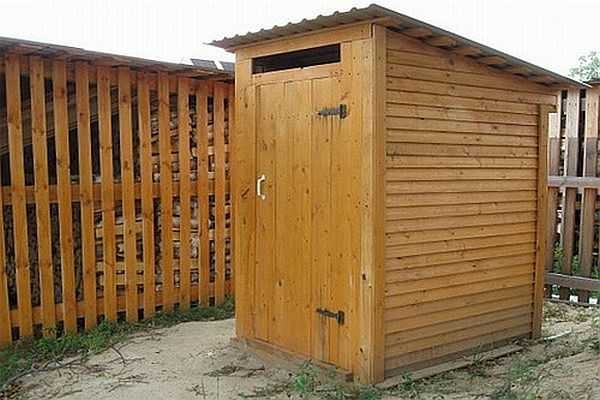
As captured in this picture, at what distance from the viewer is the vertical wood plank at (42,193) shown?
5.15 m

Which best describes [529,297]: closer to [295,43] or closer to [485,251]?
[485,251]

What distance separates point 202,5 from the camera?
13727 mm

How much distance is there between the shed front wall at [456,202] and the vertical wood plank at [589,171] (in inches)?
55.3

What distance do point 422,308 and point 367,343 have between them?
0.55 metres

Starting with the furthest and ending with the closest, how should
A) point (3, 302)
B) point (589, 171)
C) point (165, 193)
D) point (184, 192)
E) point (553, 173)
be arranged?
point (553, 173) < point (589, 171) < point (184, 192) < point (165, 193) < point (3, 302)

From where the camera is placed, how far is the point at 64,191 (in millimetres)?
5398

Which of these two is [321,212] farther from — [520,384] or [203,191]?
[203,191]

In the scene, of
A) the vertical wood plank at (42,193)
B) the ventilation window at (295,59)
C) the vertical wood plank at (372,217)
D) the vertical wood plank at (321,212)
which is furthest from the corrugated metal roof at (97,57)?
the vertical wood plank at (372,217)

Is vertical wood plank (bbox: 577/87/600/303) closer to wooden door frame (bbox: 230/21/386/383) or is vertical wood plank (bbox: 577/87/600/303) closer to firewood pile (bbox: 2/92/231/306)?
wooden door frame (bbox: 230/21/386/383)

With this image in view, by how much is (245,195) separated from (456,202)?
1561mm

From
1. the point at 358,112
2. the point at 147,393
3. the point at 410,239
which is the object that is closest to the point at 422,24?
the point at 358,112

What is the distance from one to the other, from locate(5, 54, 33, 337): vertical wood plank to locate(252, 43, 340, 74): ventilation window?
6.04 feet

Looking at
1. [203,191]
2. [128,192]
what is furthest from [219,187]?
[128,192]

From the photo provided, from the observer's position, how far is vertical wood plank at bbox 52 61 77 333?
17.4ft
